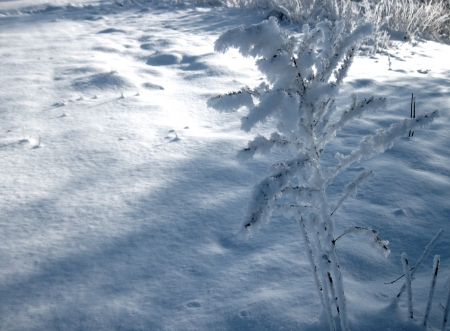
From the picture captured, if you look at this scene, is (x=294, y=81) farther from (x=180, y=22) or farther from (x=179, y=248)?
(x=180, y=22)

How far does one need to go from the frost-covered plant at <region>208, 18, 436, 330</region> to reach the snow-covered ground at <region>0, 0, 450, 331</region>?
0.41 metres

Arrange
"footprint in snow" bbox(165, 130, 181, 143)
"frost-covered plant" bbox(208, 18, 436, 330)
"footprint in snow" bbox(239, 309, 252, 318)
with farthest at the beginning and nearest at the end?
"footprint in snow" bbox(165, 130, 181, 143)
"footprint in snow" bbox(239, 309, 252, 318)
"frost-covered plant" bbox(208, 18, 436, 330)

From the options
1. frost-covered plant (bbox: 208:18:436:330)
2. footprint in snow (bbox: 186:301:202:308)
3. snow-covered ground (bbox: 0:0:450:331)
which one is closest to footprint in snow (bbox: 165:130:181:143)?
snow-covered ground (bbox: 0:0:450:331)

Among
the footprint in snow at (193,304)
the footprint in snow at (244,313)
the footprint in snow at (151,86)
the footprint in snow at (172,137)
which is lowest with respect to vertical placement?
the footprint in snow at (193,304)

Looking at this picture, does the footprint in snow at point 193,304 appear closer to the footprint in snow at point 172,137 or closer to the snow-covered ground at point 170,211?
the snow-covered ground at point 170,211

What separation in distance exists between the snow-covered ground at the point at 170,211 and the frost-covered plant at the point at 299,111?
1.34 ft

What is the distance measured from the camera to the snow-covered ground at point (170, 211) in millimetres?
1278

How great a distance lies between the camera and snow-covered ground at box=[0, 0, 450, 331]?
128 centimetres

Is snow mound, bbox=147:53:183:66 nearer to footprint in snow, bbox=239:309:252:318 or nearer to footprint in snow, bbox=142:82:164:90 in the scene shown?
footprint in snow, bbox=142:82:164:90

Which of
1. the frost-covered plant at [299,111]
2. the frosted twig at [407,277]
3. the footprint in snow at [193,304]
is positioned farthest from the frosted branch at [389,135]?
the footprint in snow at [193,304]

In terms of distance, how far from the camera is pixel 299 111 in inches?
35.7

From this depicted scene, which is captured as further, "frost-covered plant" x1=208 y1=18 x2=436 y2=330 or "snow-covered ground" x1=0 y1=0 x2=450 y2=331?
"snow-covered ground" x1=0 y1=0 x2=450 y2=331

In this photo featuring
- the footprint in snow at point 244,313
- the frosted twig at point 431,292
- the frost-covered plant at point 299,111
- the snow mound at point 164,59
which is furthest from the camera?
the snow mound at point 164,59

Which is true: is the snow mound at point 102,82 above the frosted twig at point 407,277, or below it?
above
